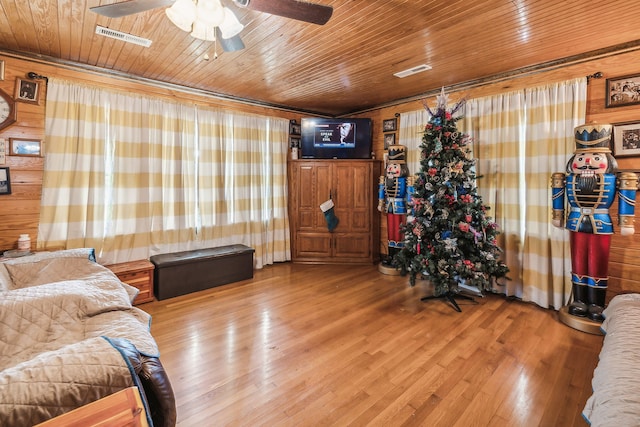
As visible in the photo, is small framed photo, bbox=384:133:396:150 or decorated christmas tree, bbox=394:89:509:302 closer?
decorated christmas tree, bbox=394:89:509:302

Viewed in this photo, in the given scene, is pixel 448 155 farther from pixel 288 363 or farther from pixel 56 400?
pixel 56 400

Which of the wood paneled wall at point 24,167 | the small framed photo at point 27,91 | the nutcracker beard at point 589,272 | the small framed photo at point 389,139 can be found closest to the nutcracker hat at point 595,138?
the nutcracker beard at point 589,272

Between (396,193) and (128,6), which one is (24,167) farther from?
(396,193)

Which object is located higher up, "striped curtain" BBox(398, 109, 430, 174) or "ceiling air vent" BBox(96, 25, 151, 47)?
"ceiling air vent" BBox(96, 25, 151, 47)

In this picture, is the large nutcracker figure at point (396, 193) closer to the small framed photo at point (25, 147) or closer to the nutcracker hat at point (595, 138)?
the nutcracker hat at point (595, 138)

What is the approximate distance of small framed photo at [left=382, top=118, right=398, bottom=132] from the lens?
4.63 meters

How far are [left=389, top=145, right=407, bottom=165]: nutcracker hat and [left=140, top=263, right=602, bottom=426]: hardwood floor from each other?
71.8 inches

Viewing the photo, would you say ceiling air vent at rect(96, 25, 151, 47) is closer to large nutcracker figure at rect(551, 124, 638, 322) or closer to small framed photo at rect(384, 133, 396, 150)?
small framed photo at rect(384, 133, 396, 150)

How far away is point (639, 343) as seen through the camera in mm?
1697

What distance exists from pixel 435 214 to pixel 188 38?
2.90 m

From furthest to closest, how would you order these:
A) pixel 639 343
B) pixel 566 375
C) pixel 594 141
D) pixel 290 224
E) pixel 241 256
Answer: pixel 290 224 < pixel 241 256 < pixel 594 141 < pixel 566 375 < pixel 639 343

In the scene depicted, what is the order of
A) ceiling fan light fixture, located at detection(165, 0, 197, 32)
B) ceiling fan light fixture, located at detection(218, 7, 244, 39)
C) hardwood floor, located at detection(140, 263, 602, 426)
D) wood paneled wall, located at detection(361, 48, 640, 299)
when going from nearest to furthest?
ceiling fan light fixture, located at detection(165, 0, 197, 32), ceiling fan light fixture, located at detection(218, 7, 244, 39), hardwood floor, located at detection(140, 263, 602, 426), wood paneled wall, located at detection(361, 48, 640, 299)

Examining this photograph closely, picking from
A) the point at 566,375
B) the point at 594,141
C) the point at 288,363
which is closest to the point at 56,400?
the point at 288,363

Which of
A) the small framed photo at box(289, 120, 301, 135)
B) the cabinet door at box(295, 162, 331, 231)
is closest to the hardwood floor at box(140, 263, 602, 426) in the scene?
the cabinet door at box(295, 162, 331, 231)
